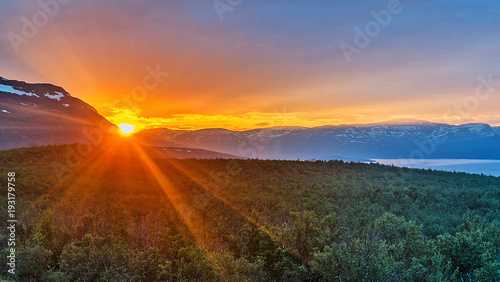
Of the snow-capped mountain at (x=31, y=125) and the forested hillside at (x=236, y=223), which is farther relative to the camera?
the snow-capped mountain at (x=31, y=125)

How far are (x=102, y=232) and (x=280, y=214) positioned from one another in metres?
24.3

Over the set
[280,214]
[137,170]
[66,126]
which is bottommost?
[280,214]

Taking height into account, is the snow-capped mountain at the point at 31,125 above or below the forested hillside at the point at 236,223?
above

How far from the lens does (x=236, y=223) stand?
125ft

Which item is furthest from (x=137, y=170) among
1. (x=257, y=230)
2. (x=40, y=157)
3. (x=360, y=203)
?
(x=360, y=203)

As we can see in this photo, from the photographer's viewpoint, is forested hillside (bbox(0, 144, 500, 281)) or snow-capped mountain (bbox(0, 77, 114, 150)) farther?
snow-capped mountain (bbox(0, 77, 114, 150))

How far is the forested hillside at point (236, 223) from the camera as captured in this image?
21.2m

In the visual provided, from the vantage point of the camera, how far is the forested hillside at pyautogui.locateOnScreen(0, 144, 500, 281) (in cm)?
2125

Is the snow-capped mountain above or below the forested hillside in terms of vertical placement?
above

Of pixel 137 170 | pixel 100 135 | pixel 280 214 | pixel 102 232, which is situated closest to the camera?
pixel 102 232

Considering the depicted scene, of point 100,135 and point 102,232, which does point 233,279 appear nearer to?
point 102,232

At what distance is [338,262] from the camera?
70.2 feet

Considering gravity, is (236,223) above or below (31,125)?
below

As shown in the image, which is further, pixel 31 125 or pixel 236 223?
pixel 31 125
